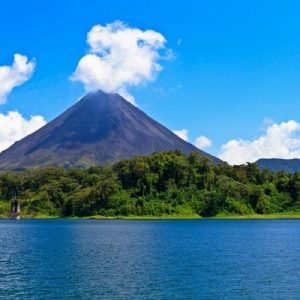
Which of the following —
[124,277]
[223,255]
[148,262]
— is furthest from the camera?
[223,255]

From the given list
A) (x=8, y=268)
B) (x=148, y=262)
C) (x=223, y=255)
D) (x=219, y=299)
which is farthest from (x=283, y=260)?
(x=8, y=268)

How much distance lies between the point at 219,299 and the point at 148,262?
69.4 ft

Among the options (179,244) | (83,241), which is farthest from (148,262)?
(83,241)

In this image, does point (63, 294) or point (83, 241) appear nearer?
point (63, 294)

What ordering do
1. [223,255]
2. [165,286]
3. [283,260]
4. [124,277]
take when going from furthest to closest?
[223,255], [283,260], [124,277], [165,286]

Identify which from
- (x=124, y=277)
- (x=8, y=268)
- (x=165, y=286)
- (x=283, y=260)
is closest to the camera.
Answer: (x=165, y=286)

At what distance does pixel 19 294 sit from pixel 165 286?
1243cm

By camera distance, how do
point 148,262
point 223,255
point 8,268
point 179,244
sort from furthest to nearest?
point 179,244
point 223,255
point 148,262
point 8,268

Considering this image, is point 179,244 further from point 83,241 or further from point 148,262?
point 148,262

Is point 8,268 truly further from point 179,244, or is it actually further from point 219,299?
point 179,244

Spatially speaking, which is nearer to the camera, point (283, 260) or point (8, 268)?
point (8, 268)

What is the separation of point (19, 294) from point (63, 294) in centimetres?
354

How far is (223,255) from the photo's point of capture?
232 feet

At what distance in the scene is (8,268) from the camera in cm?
5700
